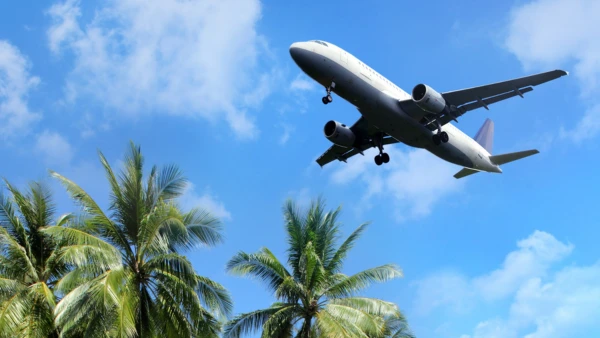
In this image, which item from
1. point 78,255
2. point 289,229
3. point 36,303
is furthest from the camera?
point 289,229

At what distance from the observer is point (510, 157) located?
34.4m

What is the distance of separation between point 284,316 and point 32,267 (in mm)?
6722

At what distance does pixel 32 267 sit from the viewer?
55.0 feet

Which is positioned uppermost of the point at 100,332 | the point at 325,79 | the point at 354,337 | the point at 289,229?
the point at 325,79

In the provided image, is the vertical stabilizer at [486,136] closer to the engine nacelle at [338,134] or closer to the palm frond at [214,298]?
the engine nacelle at [338,134]

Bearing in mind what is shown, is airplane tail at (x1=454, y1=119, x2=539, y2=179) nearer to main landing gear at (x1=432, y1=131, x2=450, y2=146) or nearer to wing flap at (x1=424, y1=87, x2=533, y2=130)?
wing flap at (x1=424, y1=87, x2=533, y2=130)

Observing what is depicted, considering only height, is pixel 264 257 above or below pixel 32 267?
above

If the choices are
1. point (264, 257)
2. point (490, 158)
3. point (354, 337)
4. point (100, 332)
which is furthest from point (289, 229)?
point (490, 158)

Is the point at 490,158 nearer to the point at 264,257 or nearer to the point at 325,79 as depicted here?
the point at 325,79

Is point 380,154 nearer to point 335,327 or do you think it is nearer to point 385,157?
point 385,157

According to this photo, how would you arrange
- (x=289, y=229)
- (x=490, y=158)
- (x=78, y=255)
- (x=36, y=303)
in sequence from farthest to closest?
(x=490, y=158) → (x=289, y=229) → (x=36, y=303) → (x=78, y=255)

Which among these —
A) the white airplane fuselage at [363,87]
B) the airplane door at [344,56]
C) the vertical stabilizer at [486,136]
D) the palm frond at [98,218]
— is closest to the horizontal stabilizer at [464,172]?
the vertical stabilizer at [486,136]

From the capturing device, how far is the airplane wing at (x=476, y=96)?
2844 centimetres

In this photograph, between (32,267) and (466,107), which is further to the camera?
(466,107)
